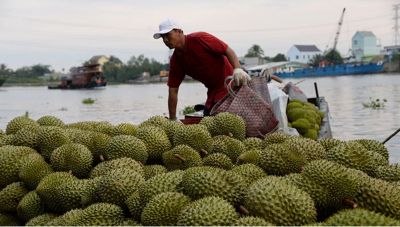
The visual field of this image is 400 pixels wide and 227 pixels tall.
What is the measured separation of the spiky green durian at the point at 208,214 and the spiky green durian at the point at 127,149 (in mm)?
1130

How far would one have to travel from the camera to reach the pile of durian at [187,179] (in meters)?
2.40

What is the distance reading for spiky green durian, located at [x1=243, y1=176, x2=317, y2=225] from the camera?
2.35m

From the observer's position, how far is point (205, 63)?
6395mm

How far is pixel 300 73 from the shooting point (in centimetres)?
10875

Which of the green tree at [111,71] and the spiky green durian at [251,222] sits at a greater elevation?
the spiky green durian at [251,222]

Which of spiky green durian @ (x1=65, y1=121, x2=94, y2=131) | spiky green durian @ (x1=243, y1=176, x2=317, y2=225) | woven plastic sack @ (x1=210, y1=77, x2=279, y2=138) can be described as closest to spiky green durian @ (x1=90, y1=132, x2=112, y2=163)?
spiky green durian @ (x1=65, y1=121, x2=94, y2=131)

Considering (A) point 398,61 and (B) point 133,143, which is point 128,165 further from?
(A) point 398,61

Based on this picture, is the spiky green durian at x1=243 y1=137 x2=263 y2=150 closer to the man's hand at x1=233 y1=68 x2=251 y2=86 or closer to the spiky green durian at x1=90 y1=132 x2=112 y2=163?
the spiky green durian at x1=90 y1=132 x2=112 y2=163

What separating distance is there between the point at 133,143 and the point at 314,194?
1.40 m

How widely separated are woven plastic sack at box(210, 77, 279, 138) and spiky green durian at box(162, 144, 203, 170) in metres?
1.57

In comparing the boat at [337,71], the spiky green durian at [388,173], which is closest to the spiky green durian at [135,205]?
the spiky green durian at [388,173]

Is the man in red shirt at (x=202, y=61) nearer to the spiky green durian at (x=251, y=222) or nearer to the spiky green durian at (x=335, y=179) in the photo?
the spiky green durian at (x=335, y=179)

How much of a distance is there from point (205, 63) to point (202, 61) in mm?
53

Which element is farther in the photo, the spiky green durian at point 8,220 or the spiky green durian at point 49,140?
the spiky green durian at point 49,140
